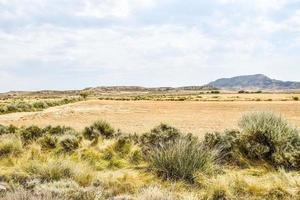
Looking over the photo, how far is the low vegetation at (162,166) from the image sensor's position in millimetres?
8266

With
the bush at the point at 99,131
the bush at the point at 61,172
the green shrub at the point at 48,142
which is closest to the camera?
the bush at the point at 61,172

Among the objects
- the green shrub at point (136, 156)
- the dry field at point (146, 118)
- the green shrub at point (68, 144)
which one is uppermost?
the green shrub at point (68, 144)

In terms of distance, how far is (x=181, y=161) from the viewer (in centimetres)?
987

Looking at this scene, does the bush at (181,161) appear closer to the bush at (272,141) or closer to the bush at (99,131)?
→ the bush at (272,141)

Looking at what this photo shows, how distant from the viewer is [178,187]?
9.03 meters

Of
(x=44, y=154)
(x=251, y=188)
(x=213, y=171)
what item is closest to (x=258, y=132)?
(x=213, y=171)

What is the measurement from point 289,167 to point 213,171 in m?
2.04

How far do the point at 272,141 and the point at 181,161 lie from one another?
3041 millimetres

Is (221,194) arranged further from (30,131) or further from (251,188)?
(30,131)

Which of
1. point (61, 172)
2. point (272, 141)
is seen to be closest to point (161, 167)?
point (61, 172)

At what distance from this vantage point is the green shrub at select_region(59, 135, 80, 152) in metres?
13.7

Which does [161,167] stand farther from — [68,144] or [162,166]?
[68,144]

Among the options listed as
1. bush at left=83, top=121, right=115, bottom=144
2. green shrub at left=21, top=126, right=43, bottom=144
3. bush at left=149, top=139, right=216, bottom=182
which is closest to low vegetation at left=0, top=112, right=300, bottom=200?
bush at left=149, top=139, right=216, bottom=182

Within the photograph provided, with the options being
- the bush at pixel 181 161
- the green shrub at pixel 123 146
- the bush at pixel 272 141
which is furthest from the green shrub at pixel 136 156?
the bush at pixel 272 141
